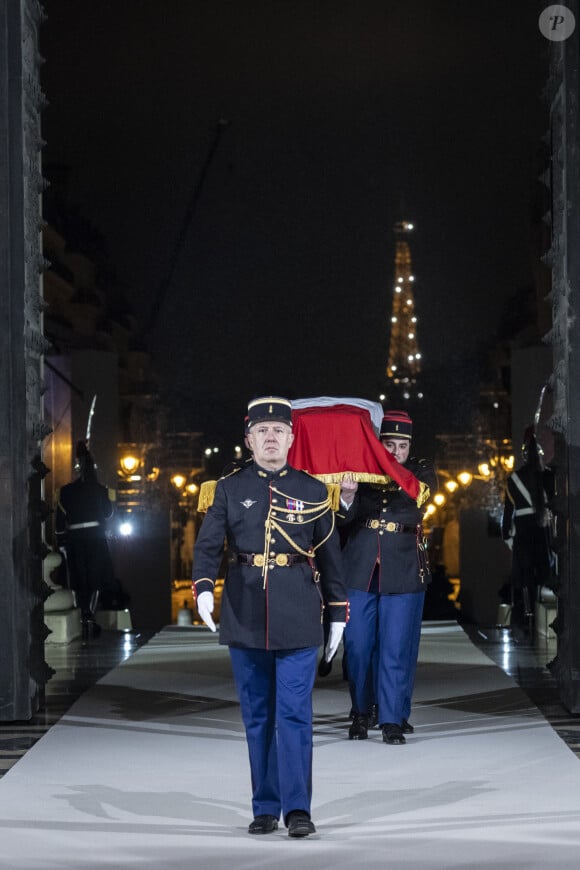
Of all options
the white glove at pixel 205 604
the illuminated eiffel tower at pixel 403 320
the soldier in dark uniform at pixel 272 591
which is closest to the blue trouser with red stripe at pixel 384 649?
the soldier in dark uniform at pixel 272 591

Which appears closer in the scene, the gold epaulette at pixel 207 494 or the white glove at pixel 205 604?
the white glove at pixel 205 604

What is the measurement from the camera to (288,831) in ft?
22.3

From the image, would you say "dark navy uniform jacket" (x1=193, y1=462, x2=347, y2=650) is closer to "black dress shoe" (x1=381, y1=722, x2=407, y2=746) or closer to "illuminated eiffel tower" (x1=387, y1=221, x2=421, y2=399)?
"black dress shoe" (x1=381, y1=722, x2=407, y2=746)

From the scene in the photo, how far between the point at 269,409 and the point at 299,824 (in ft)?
5.73

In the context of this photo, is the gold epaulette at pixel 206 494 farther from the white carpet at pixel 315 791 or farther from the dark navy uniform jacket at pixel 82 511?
the dark navy uniform jacket at pixel 82 511

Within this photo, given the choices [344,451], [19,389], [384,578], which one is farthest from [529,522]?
[19,389]

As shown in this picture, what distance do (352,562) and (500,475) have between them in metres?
29.1

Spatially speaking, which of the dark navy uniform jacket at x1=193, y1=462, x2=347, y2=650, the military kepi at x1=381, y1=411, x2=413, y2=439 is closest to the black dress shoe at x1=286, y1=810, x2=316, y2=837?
the dark navy uniform jacket at x1=193, y1=462, x2=347, y2=650

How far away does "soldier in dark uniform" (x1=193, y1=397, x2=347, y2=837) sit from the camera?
22.6 feet

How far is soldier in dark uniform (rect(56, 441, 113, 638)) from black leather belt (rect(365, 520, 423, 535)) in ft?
28.0

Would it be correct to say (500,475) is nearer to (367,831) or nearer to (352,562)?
(352,562)

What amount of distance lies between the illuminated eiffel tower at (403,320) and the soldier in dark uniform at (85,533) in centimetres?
11014

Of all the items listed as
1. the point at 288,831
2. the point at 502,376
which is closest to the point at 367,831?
the point at 288,831

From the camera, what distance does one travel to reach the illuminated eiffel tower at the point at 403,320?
14200cm
